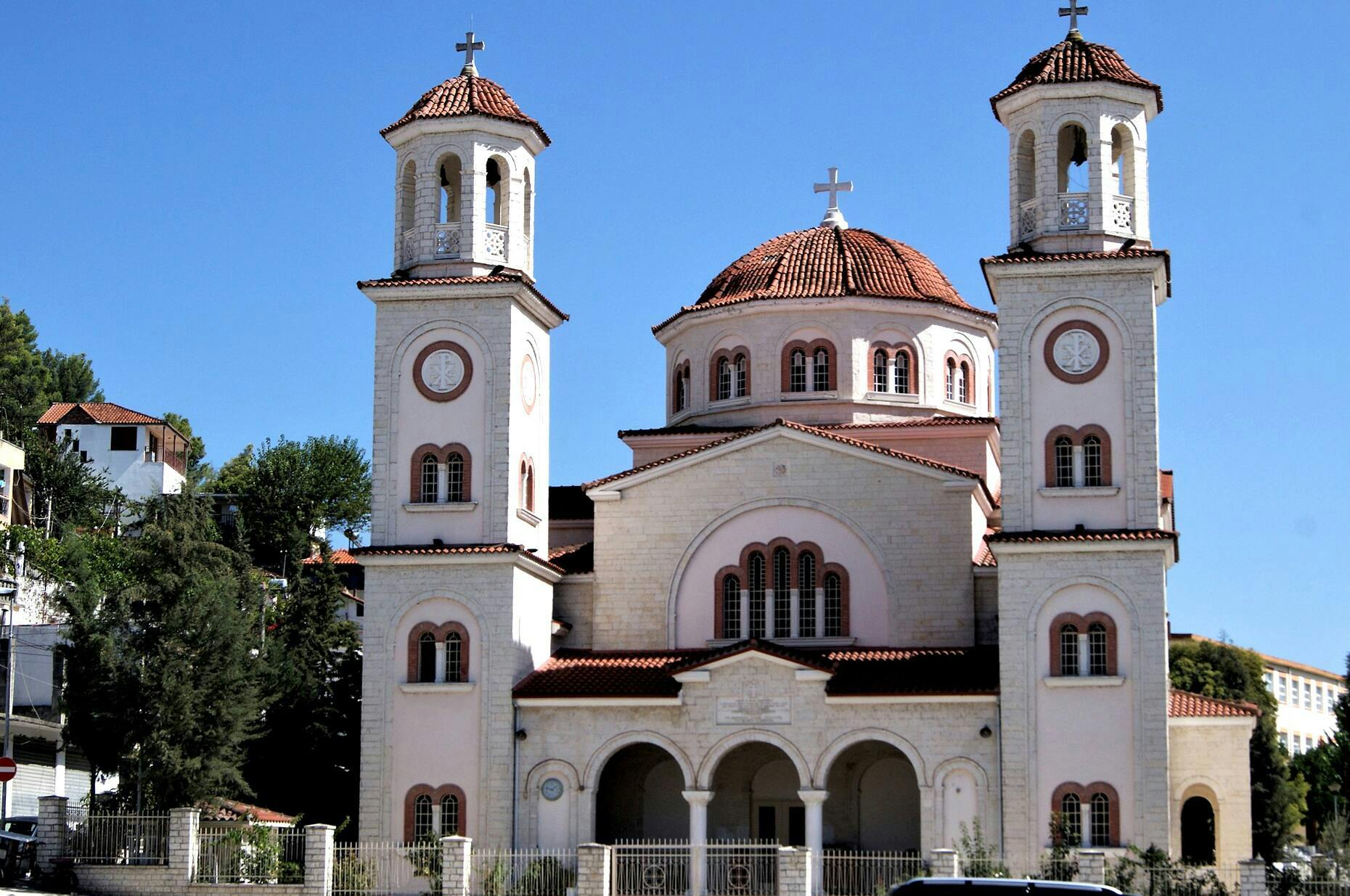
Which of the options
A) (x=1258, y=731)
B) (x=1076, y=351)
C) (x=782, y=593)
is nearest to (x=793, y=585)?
(x=782, y=593)

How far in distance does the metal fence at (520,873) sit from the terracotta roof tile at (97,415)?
47.1 m

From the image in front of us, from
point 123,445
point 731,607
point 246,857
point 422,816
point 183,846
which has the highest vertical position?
point 123,445

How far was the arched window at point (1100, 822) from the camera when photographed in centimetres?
3588

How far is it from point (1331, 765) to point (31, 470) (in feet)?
161

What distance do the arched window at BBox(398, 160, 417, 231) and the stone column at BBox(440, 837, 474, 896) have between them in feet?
47.8

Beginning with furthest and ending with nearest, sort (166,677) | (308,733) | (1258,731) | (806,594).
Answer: (1258,731), (308,733), (806,594), (166,677)

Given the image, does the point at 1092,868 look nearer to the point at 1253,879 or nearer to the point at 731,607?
the point at 1253,879

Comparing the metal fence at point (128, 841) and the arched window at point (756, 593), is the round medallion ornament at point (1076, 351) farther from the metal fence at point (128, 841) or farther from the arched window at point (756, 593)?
the metal fence at point (128, 841)

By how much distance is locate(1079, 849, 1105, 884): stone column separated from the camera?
31.0 metres

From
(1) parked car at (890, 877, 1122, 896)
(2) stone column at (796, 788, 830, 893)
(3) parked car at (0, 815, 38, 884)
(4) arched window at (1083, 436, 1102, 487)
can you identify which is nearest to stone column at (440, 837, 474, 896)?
(2) stone column at (796, 788, 830, 893)

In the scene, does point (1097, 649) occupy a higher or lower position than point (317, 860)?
higher

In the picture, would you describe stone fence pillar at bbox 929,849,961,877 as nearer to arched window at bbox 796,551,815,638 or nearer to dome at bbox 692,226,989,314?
arched window at bbox 796,551,815,638

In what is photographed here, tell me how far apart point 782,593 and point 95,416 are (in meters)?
47.9

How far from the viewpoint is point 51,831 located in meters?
36.2
